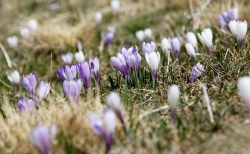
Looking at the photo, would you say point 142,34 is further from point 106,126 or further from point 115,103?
point 106,126

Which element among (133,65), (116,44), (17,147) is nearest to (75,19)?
(116,44)

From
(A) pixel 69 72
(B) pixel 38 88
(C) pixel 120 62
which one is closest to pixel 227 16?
(C) pixel 120 62

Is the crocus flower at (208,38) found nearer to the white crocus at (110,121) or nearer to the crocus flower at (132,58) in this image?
the crocus flower at (132,58)

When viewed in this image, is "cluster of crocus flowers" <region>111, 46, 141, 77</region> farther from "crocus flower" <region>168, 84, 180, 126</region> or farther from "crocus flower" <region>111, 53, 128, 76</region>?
"crocus flower" <region>168, 84, 180, 126</region>

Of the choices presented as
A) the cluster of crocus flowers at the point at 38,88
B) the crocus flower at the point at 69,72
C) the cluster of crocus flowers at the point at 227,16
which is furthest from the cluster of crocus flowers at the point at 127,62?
the cluster of crocus flowers at the point at 227,16

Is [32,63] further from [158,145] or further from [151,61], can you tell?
[158,145]

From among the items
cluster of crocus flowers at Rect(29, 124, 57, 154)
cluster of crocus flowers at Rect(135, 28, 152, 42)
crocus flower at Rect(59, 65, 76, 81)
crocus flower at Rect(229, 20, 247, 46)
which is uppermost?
cluster of crocus flowers at Rect(135, 28, 152, 42)

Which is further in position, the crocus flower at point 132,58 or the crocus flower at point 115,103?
the crocus flower at point 132,58

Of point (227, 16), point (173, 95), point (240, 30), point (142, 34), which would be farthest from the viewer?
point (142, 34)

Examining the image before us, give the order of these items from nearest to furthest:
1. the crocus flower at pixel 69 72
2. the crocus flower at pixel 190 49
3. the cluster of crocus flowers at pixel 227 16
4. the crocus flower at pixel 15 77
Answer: the crocus flower at pixel 69 72, the crocus flower at pixel 190 49, the cluster of crocus flowers at pixel 227 16, the crocus flower at pixel 15 77

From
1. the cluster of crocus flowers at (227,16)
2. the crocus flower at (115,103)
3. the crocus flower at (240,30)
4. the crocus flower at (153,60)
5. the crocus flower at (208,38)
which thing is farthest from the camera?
the cluster of crocus flowers at (227,16)

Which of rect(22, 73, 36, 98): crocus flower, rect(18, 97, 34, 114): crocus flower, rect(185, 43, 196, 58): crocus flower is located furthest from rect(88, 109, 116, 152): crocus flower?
rect(185, 43, 196, 58): crocus flower
